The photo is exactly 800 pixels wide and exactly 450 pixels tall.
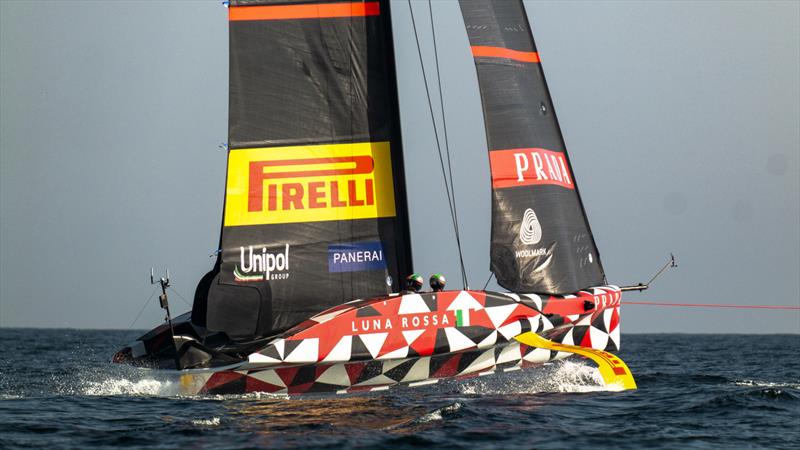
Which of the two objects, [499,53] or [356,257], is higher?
[499,53]

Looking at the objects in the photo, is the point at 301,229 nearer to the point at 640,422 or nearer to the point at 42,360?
the point at 640,422

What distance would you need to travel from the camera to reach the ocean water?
9.23m

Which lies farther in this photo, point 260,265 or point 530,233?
point 530,233

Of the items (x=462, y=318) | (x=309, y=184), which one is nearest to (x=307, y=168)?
(x=309, y=184)

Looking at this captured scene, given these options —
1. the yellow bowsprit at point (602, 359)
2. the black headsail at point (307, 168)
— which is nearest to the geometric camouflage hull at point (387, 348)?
the yellow bowsprit at point (602, 359)

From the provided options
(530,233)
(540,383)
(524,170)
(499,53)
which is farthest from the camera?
(499,53)

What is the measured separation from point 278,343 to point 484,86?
4.61 meters

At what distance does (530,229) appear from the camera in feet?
43.9

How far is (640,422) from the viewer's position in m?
10.6

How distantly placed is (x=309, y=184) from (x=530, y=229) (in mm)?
2942

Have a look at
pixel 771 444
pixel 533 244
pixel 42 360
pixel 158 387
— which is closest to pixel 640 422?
pixel 771 444

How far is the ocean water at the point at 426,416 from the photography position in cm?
923

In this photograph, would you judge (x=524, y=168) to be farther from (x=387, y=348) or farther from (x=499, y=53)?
(x=387, y=348)

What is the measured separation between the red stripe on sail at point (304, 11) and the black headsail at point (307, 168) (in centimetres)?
1
